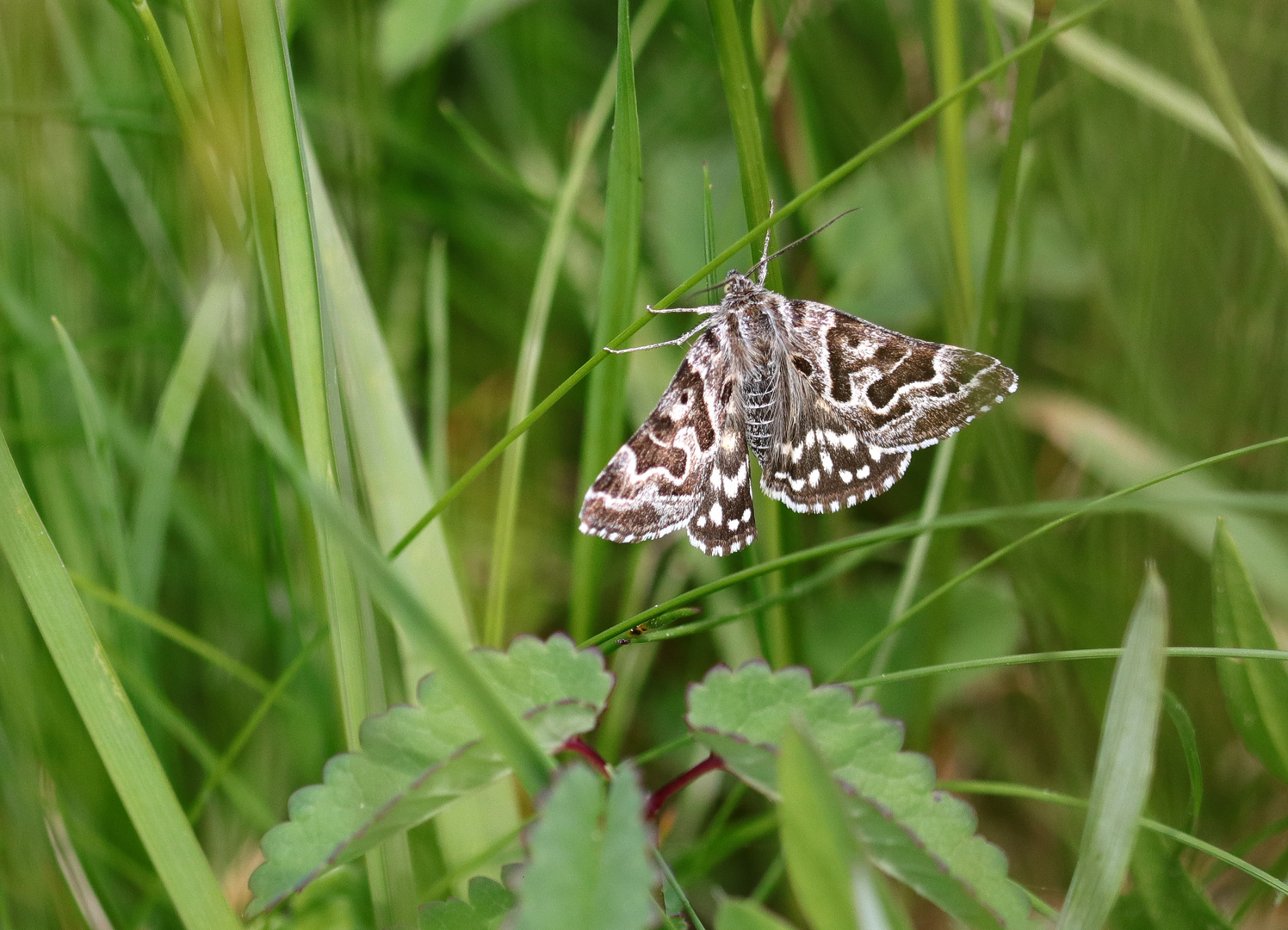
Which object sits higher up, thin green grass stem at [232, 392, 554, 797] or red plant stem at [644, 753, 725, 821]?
thin green grass stem at [232, 392, 554, 797]

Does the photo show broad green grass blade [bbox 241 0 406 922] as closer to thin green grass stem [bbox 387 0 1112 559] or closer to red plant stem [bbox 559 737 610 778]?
thin green grass stem [bbox 387 0 1112 559]

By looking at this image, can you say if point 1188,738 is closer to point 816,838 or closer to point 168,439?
point 816,838

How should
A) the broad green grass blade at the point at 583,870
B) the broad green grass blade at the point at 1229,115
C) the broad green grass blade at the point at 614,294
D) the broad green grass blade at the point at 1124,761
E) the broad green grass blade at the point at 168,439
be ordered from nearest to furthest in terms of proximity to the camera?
the broad green grass blade at the point at 583,870
the broad green grass blade at the point at 1124,761
the broad green grass blade at the point at 614,294
the broad green grass blade at the point at 1229,115
the broad green grass blade at the point at 168,439

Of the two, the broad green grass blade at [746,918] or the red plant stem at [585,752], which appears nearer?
the broad green grass blade at [746,918]

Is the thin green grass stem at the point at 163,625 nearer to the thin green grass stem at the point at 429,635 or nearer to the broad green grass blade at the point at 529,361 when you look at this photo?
the broad green grass blade at the point at 529,361

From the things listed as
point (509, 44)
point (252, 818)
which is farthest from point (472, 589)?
point (509, 44)

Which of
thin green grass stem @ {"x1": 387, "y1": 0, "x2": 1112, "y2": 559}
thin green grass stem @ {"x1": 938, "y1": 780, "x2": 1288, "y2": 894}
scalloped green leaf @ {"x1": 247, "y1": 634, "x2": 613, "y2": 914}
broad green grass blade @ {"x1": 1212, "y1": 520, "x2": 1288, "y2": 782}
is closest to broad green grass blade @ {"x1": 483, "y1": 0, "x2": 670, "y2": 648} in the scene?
thin green grass stem @ {"x1": 387, "y1": 0, "x2": 1112, "y2": 559}

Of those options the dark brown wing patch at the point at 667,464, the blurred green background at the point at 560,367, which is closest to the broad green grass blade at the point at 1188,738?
the blurred green background at the point at 560,367

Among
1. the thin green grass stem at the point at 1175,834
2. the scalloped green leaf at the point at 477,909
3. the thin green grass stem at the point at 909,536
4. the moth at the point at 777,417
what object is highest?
the moth at the point at 777,417
